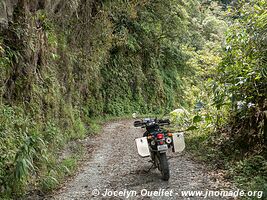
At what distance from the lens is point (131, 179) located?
549 cm

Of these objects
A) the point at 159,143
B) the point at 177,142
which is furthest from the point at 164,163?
the point at 177,142

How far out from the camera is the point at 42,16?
7.48 meters

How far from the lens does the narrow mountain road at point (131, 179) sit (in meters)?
4.70

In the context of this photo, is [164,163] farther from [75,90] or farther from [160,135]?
[75,90]

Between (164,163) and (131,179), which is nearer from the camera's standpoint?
(164,163)

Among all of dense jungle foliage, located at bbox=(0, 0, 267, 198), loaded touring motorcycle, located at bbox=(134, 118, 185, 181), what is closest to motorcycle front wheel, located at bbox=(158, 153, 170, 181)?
loaded touring motorcycle, located at bbox=(134, 118, 185, 181)

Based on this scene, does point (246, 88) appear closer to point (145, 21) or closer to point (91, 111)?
point (91, 111)

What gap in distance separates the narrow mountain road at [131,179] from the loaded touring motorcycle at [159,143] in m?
0.36

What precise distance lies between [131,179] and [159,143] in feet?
3.47

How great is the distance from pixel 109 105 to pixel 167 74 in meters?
7.73

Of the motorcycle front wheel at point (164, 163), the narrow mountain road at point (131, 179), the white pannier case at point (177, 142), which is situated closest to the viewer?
the narrow mountain road at point (131, 179)

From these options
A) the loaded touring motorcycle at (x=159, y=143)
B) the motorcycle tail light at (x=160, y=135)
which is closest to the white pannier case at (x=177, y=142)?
the loaded touring motorcycle at (x=159, y=143)

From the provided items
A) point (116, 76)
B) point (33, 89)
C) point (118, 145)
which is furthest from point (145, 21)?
point (33, 89)

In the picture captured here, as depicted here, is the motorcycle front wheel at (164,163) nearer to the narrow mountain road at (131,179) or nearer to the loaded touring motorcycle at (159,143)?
the loaded touring motorcycle at (159,143)
